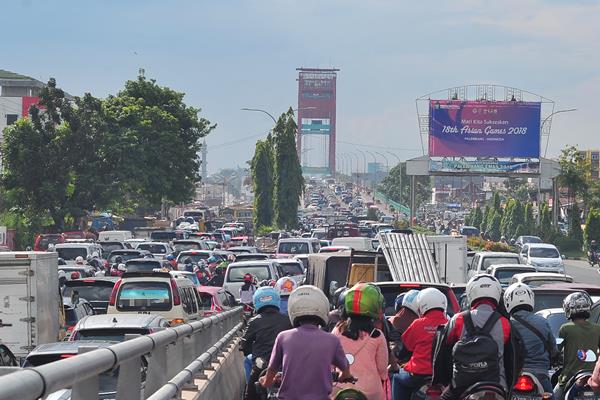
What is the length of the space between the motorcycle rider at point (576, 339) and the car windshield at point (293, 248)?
1538 inches

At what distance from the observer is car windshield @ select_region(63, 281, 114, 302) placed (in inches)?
1046

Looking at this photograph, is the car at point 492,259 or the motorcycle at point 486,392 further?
the car at point 492,259

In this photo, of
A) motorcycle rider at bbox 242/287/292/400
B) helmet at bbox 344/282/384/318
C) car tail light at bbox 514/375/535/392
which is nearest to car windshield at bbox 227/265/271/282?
motorcycle rider at bbox 242/287/292/400

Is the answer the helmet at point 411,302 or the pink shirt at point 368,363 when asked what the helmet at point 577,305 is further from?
the pink shirt at point 368,363

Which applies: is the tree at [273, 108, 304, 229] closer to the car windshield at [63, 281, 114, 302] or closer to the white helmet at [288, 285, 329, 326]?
the car windshield at [63, 281, 114, 302]

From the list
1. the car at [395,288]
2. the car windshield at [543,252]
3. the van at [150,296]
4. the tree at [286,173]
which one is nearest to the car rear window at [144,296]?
the van at [150,296]

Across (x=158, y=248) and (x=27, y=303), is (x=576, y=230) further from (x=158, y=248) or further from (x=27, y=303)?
(x=27, y=303)

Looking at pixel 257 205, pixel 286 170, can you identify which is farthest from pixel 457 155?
pixel 257 205

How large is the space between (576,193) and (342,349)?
98.6m

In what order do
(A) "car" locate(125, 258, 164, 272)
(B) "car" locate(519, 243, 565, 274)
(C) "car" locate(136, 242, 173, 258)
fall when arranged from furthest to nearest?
1. (B) "car" locate(519, 243, 565, 274)
2. (C) "car" locate(136, 242, 173, 258)
3. (A) "car" locate(125, 258, 164, 272)

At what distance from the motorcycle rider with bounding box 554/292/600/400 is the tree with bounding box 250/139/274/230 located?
8931 centimetres

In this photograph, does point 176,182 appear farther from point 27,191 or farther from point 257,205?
point 257,205

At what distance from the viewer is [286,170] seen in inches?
3829

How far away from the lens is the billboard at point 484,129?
8750 centimetres
